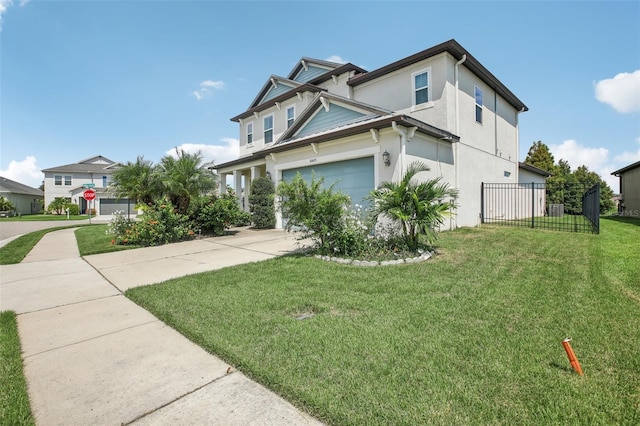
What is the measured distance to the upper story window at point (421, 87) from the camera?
11016 mm

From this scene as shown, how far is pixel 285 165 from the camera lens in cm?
1277

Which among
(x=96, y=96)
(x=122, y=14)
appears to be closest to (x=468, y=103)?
(x=122, y=14)

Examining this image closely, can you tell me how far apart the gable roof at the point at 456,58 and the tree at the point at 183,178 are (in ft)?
26.4

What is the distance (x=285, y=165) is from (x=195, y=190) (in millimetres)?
3908

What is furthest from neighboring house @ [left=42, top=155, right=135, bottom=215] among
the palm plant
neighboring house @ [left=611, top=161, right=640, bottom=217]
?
neighboring house @ [left=611, top=161, right=640, bottom=217]

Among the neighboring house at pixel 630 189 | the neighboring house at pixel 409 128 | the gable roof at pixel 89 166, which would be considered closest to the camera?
the neighboring house at pixel 409 128

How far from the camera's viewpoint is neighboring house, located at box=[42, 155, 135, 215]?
34.4m

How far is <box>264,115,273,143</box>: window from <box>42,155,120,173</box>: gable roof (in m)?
26.8

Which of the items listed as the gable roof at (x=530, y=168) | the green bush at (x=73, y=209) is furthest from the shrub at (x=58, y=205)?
the gable roof at (x=530, y=168)

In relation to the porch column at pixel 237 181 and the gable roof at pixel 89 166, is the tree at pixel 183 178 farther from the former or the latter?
the gable roof at pixel 89 166

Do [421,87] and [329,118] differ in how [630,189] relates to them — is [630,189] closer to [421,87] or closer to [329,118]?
[421,87]

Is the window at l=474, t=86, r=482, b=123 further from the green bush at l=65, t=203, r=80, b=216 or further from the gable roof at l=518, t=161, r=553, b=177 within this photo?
the green bush at l=65, t=203, r=80, b=216

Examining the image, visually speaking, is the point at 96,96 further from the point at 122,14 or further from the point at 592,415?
the point at 592,415

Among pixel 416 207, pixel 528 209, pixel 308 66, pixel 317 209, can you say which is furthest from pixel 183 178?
pixel 528 209
